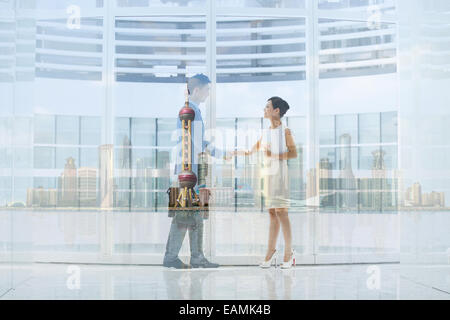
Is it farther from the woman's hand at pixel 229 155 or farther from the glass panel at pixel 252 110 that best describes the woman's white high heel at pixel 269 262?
the woman's hand at pixel 229 155

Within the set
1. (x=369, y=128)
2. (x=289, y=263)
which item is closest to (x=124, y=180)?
(x=289, y=263)

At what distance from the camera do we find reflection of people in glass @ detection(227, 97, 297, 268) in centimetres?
468

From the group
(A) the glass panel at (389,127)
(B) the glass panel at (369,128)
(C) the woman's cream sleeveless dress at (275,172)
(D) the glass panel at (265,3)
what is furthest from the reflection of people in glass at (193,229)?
(A) the glass panel at (389,127)

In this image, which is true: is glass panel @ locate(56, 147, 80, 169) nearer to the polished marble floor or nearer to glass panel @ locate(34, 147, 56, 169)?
glass panel @ locate(34, 147, 56, 169)

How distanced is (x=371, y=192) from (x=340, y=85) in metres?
0.98

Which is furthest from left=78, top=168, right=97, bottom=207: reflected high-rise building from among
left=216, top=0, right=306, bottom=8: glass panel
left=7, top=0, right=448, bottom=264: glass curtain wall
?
left=216, top=0, right=306, bottom=8: glass panel

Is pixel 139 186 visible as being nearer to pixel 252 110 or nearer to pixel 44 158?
pixel 44 158

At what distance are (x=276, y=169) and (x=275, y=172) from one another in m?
0.03

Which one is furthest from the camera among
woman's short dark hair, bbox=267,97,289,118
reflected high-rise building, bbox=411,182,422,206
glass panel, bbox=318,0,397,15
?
glass panel, bbox=318,0,397,15

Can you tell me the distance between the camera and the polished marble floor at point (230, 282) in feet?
11.5

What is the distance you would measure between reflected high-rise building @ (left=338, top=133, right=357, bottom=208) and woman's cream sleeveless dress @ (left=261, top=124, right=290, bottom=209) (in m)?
0.50

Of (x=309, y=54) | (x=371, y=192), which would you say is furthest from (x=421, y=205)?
(x=309, y=54)
